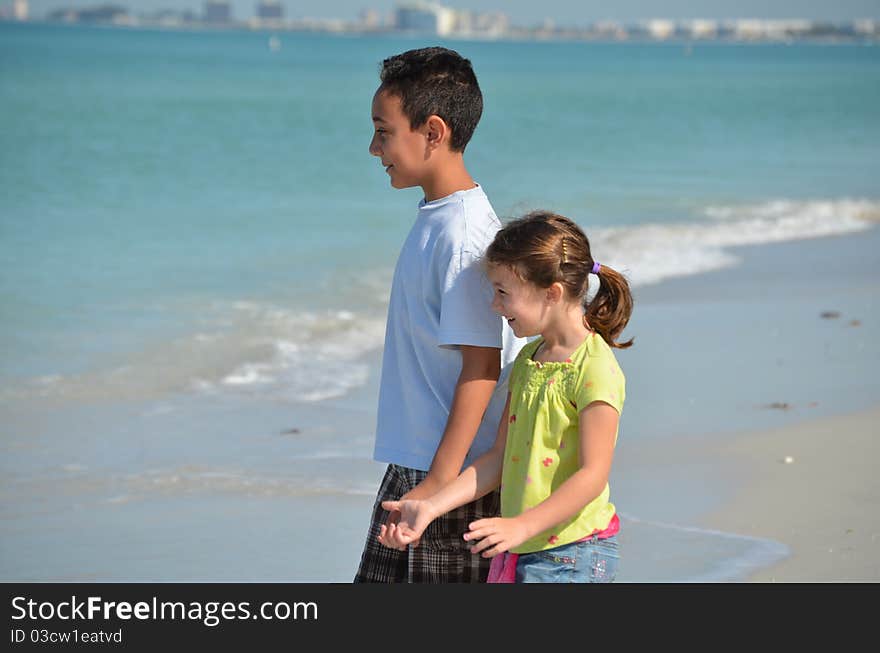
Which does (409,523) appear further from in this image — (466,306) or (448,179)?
(448,179)

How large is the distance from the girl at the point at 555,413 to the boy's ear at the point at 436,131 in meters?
0.28

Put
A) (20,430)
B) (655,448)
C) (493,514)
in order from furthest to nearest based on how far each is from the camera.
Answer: (20,430) → (655,448) → (493,514)

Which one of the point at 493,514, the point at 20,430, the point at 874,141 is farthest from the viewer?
the point at 874,141

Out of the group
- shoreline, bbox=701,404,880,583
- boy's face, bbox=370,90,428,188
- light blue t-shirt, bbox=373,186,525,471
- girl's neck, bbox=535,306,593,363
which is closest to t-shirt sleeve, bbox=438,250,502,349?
light blue t-shirt, bbox=373,186,525,471

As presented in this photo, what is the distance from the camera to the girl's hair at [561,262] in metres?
2.48

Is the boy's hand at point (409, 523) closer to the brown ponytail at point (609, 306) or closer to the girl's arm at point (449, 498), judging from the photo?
the girl's arm at point (449, 498)

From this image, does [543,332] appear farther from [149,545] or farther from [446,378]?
[149,545]

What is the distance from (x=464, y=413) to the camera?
8.31 feet

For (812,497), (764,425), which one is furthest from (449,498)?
(764,425)

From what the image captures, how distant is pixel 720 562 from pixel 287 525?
5.46 feet

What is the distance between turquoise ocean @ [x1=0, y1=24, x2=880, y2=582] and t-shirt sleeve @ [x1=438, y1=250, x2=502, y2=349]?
37 centimetres

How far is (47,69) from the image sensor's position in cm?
4978

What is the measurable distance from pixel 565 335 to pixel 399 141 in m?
0.55
